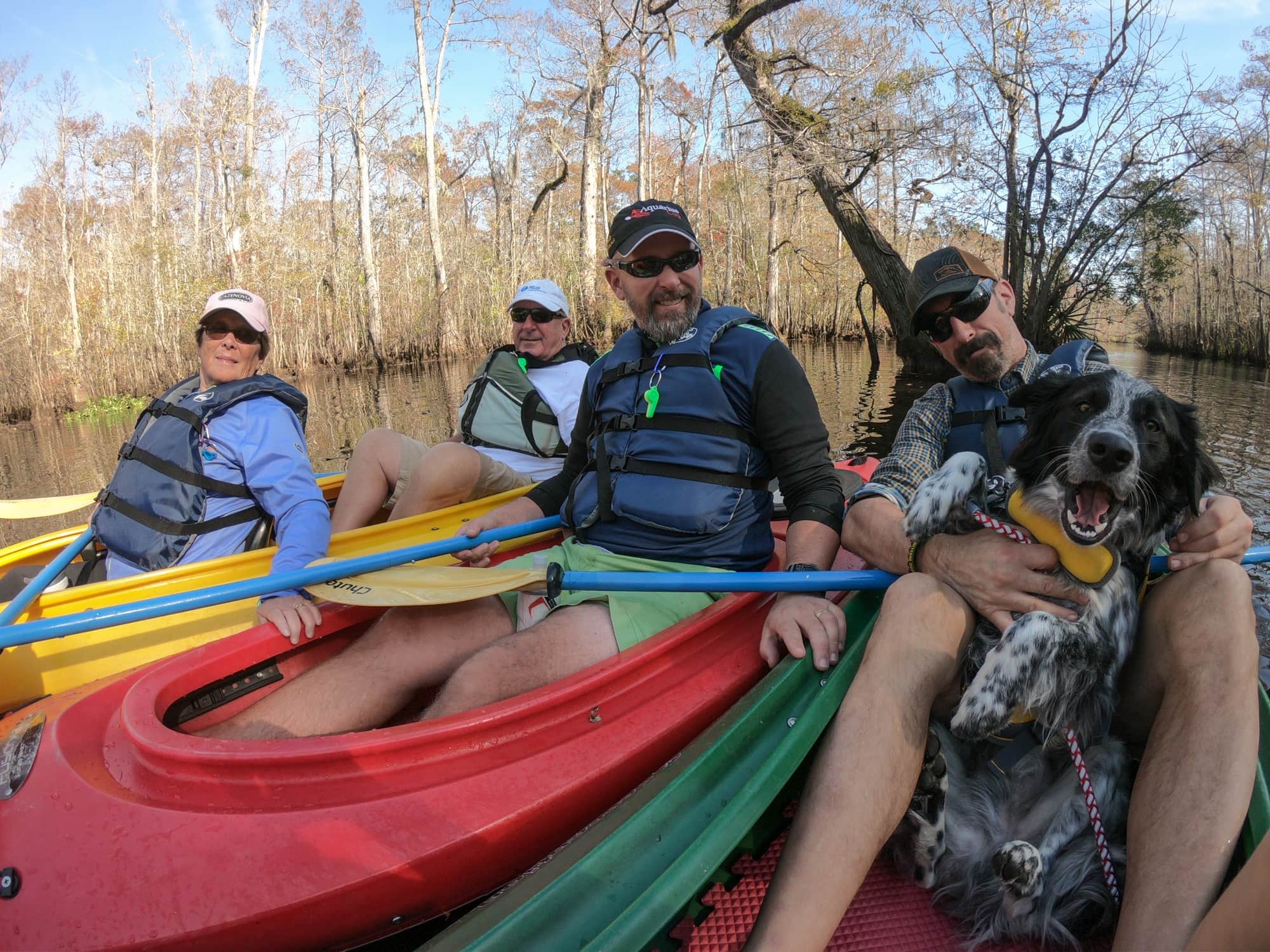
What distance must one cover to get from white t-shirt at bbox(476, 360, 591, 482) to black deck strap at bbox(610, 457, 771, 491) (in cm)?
164

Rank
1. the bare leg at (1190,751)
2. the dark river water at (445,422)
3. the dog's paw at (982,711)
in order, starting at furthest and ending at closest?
the dark river water at (445,422)
the dog's paw at (982,711)
the bare leg at (1190,751)

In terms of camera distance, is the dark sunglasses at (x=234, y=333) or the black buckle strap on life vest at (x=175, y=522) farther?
the dark sunglasses at (x=234, y=333)

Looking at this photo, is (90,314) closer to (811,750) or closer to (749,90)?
(749,90)

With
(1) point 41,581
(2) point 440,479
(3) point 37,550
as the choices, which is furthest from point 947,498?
(3) point 37,550

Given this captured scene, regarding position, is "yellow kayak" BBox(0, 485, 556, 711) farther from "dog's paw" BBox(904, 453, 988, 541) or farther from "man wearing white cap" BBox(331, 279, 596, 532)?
"dog's paw" BBox(904, 453, 988, 541)

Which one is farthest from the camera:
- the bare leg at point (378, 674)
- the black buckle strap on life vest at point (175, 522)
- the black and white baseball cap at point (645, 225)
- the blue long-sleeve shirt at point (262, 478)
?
the black buckle strap on life vest at point (175, 522)

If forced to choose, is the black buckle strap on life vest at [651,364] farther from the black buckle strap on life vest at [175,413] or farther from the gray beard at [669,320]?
the black buckle strap on life vest at [175,413]

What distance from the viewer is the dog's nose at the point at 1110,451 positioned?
1.53 meters

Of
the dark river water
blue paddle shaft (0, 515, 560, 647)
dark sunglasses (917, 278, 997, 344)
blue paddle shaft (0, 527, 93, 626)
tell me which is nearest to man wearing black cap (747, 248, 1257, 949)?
dark sunglasses (917, 278, 997, 344)

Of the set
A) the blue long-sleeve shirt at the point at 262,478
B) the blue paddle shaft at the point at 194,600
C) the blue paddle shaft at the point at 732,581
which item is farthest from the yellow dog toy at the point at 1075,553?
the blue long-sleeve shirt at the point at 262,478

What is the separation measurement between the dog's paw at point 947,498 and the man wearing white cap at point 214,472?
2.04 meters

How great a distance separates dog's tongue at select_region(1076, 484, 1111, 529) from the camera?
1.61 m

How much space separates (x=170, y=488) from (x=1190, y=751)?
3.23 metres

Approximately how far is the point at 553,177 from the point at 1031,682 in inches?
1190
